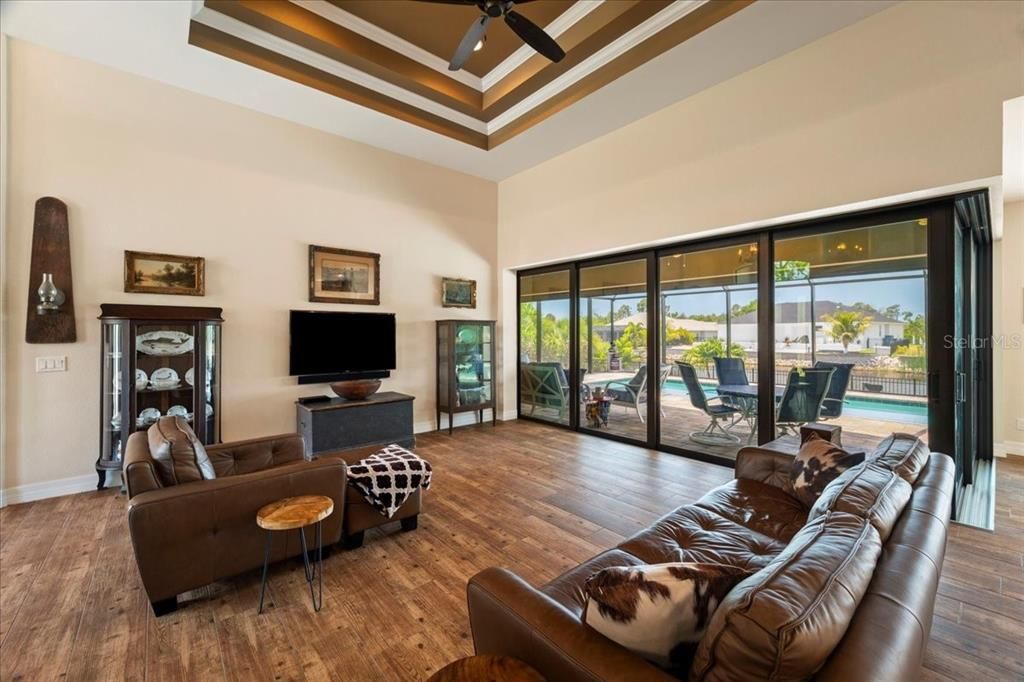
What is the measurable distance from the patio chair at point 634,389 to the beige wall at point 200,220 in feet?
7.99

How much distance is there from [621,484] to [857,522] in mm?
2634

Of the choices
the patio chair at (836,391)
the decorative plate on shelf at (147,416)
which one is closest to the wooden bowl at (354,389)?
the decorative plate on shelf at (147,416)

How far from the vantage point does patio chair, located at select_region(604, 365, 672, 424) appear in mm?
4824

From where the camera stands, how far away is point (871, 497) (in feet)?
4.57

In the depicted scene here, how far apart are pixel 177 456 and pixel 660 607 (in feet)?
7.76

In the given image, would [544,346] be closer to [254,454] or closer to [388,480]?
[388,480]

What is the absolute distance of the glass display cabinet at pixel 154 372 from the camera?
3514 mm

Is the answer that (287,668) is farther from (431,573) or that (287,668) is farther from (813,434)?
(813,434)

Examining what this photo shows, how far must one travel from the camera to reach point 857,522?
123 centimetres

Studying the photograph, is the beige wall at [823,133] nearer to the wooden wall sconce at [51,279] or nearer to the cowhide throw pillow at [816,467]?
the cowhide throw pillow at [816,467]

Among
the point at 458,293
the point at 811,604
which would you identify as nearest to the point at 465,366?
the point at 458,293

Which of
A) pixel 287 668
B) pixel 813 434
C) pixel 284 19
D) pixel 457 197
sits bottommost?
pixel 287 668

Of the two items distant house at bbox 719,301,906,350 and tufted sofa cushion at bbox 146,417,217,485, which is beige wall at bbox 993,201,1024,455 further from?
tufted sofa cushion at bbox 146,417,217,485

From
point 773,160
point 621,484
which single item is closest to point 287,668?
point 621,484
